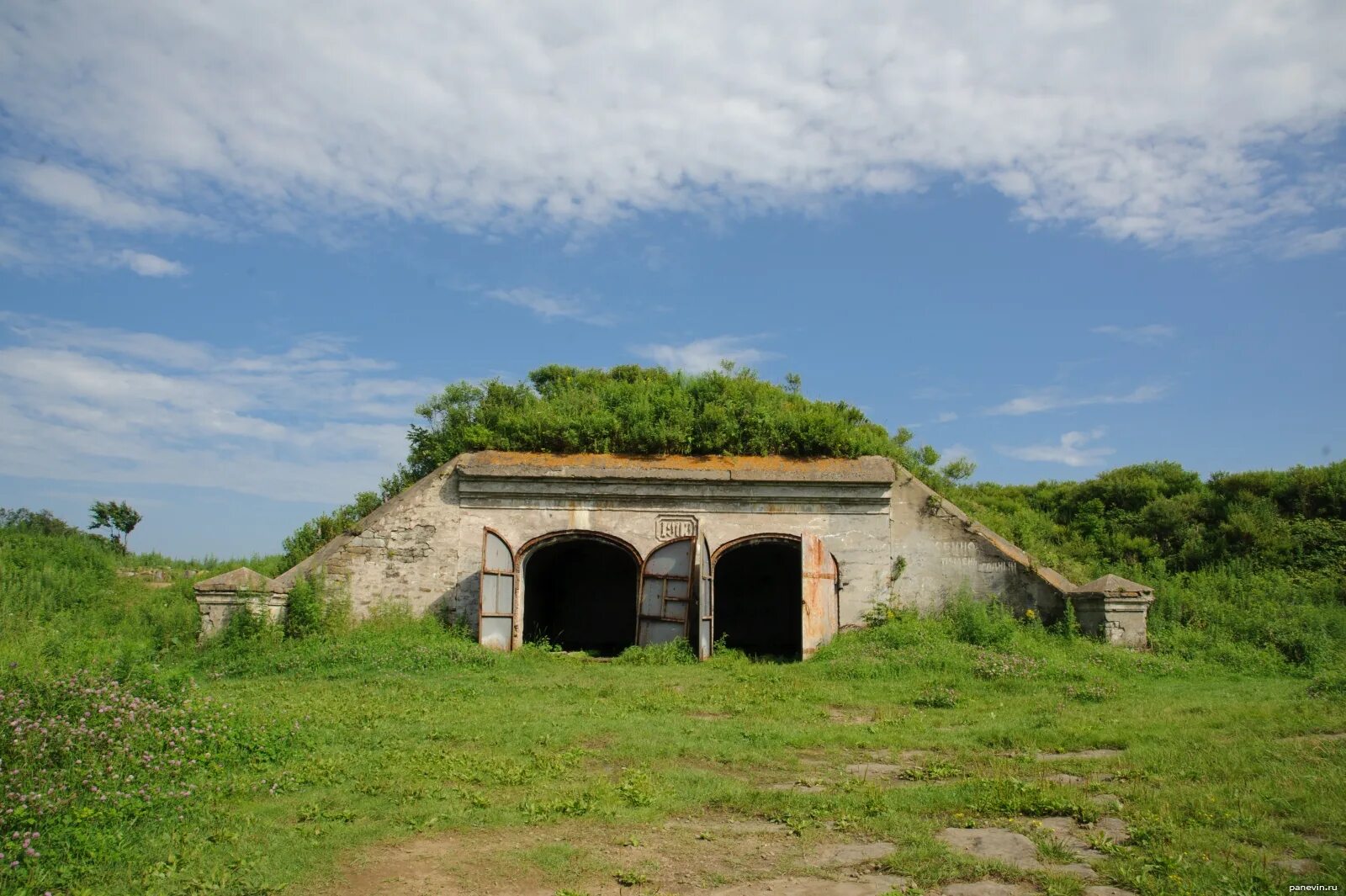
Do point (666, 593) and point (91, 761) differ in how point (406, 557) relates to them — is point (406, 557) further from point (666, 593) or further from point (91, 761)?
point (91, 761)

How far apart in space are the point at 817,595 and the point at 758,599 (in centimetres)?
437

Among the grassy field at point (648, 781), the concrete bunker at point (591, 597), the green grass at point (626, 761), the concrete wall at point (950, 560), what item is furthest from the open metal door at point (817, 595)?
the concrete bunker at point (591, 597)

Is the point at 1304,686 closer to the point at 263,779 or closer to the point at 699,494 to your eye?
the point at 699,494

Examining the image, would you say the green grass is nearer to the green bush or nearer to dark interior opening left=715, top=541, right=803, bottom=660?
the green bush

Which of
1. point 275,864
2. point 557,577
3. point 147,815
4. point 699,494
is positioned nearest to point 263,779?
point 147,815

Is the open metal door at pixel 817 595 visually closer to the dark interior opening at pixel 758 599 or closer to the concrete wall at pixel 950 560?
the concrete wall at pixel 950 560

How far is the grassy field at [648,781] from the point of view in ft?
16.0

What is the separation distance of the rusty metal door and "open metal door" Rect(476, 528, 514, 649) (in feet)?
6.71

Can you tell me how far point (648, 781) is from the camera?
655 centimetres

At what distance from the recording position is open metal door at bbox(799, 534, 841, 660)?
13.3 metres

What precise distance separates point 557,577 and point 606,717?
890cm

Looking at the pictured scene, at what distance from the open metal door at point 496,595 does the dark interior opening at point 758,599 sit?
4.79 metres

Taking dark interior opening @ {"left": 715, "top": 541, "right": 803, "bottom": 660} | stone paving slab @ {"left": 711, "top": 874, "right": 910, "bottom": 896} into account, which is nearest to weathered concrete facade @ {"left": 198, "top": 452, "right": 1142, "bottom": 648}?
dark interior opening @ {"left": 715, "top": 541, "right": 803, "bottom": 660}

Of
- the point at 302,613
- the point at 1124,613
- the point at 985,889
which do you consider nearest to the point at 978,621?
the point at 1124,613
